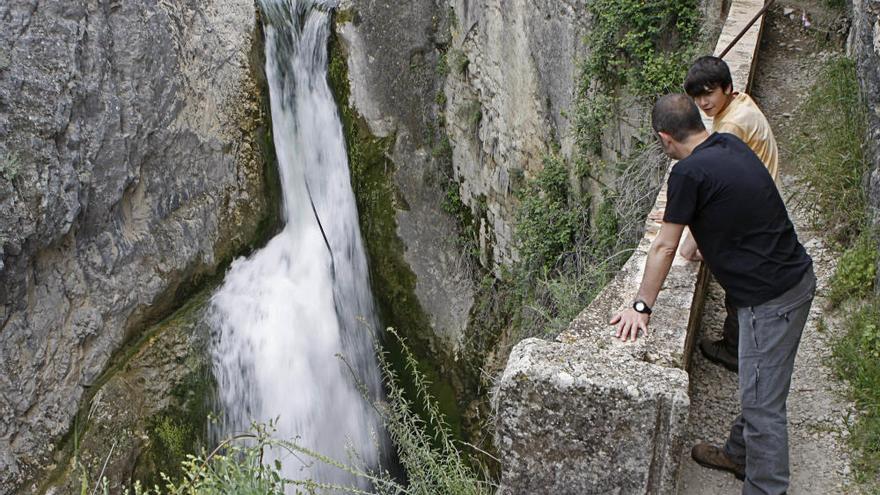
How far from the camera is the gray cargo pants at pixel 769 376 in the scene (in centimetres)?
290

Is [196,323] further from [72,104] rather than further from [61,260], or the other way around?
[72,104]

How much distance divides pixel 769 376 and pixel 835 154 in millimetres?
2593

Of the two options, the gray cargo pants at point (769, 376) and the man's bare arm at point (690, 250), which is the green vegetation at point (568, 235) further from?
the gray cargo pants at point (769, 376)

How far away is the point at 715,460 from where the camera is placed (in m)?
3.39

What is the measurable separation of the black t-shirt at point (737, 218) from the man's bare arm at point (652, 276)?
62mm

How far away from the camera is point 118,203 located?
838 cm

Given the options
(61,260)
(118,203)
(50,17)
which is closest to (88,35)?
(50,17)

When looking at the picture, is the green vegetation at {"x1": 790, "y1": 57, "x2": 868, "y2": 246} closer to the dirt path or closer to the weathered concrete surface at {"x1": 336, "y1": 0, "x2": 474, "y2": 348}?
the dirt path

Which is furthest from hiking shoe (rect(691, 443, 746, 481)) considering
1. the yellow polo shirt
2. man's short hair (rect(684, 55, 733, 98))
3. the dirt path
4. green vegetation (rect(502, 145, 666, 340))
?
green vegetation (rect(502, 145, 666, 340))

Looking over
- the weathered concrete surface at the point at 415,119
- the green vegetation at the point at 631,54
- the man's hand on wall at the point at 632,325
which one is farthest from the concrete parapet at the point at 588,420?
the weathered concrete surface at the point at 415,119

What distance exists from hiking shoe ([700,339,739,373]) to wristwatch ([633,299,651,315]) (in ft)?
3.38

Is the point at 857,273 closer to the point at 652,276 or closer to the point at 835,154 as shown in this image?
the point at 835,154

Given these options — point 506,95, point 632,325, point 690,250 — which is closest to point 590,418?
point 632,325

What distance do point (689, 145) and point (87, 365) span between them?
740cm
